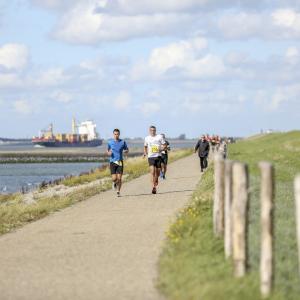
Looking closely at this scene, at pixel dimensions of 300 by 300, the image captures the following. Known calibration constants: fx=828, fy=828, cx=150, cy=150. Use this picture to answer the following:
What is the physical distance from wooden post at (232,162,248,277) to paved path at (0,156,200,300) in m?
0.95

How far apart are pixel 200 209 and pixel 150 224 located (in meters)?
1.07

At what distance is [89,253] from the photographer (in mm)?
12156

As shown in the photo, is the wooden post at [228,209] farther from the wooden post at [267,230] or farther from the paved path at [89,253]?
the wooden post at [267,230]

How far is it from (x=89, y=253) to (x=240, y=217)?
3.73m

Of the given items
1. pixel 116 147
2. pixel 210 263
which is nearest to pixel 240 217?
pixel 210 263

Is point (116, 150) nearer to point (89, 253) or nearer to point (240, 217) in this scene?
point (89, 253)

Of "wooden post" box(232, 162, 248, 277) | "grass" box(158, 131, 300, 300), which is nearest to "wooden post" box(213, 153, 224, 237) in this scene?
"grass" box(158, 131, 300, 300)

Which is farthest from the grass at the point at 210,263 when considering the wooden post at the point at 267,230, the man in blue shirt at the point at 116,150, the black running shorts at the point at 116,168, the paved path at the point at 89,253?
the black running shorts at the point at 116,168

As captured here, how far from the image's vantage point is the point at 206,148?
34812mm

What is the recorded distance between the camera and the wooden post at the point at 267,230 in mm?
8258

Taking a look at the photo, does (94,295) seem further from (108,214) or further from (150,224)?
(108,214)

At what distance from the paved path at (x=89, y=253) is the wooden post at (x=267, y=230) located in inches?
48.6

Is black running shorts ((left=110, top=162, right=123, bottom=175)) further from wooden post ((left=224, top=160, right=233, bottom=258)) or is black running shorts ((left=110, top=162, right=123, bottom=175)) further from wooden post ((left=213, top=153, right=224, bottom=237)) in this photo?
wooden post ((left=224, top=160, right=233, bottom=258))

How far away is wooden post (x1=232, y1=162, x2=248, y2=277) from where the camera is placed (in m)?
8.97
